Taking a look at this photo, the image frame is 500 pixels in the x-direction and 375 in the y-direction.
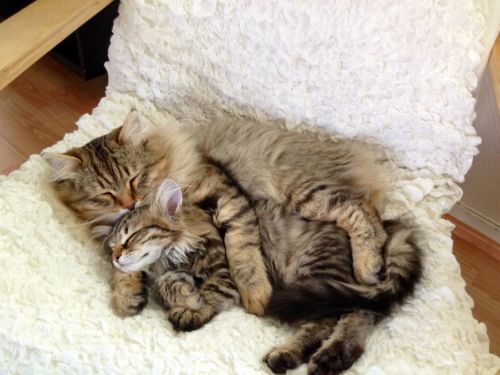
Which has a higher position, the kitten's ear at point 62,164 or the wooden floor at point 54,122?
the kitten's ear at point 62,164

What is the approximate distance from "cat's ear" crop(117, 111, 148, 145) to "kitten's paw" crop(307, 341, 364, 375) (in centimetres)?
67

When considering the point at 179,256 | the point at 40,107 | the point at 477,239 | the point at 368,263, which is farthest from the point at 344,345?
the point at 40,107

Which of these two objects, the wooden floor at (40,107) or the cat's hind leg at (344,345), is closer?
the cat's hind leg at (344,345)

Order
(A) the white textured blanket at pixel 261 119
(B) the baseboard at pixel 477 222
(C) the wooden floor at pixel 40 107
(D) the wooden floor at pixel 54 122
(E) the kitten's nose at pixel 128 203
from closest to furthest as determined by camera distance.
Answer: (A) the white textured blanket at pixel 261 119, (E) the kitten's nose at pixel 128 203, (D) the wooden floor at pixel 54 122, (B) the baseboard at pixel 477 222, (C) the wooden floor at pixel 40 107

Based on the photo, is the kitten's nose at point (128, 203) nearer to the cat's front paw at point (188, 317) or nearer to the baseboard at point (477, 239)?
the cat's front paw at point (188, 317)

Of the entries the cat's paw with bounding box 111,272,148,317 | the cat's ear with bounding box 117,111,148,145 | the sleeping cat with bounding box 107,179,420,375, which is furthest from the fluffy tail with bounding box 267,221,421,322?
the cat's ear with bounding box 117,111,148,145

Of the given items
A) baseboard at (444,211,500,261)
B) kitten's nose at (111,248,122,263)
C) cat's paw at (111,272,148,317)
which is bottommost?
baseboard at (444,211,500,261)

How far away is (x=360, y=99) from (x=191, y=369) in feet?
2.49

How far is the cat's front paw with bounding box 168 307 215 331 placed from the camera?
3.63 feet

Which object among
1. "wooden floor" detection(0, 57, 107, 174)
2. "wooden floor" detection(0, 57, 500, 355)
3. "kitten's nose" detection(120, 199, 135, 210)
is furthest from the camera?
"wooden floor" detection(0, 57, 107, 174)

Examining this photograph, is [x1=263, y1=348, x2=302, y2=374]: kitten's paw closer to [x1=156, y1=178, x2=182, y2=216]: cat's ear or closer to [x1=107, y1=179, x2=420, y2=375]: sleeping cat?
[x1=107, y1=179, x2=420, y2=375]: sleeping cat

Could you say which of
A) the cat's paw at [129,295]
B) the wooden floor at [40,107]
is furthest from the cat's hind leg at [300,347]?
the wooden floor at [40,107]

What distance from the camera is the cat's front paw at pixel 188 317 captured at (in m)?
1.11

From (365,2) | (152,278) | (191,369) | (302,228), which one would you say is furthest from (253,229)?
(365,2)
